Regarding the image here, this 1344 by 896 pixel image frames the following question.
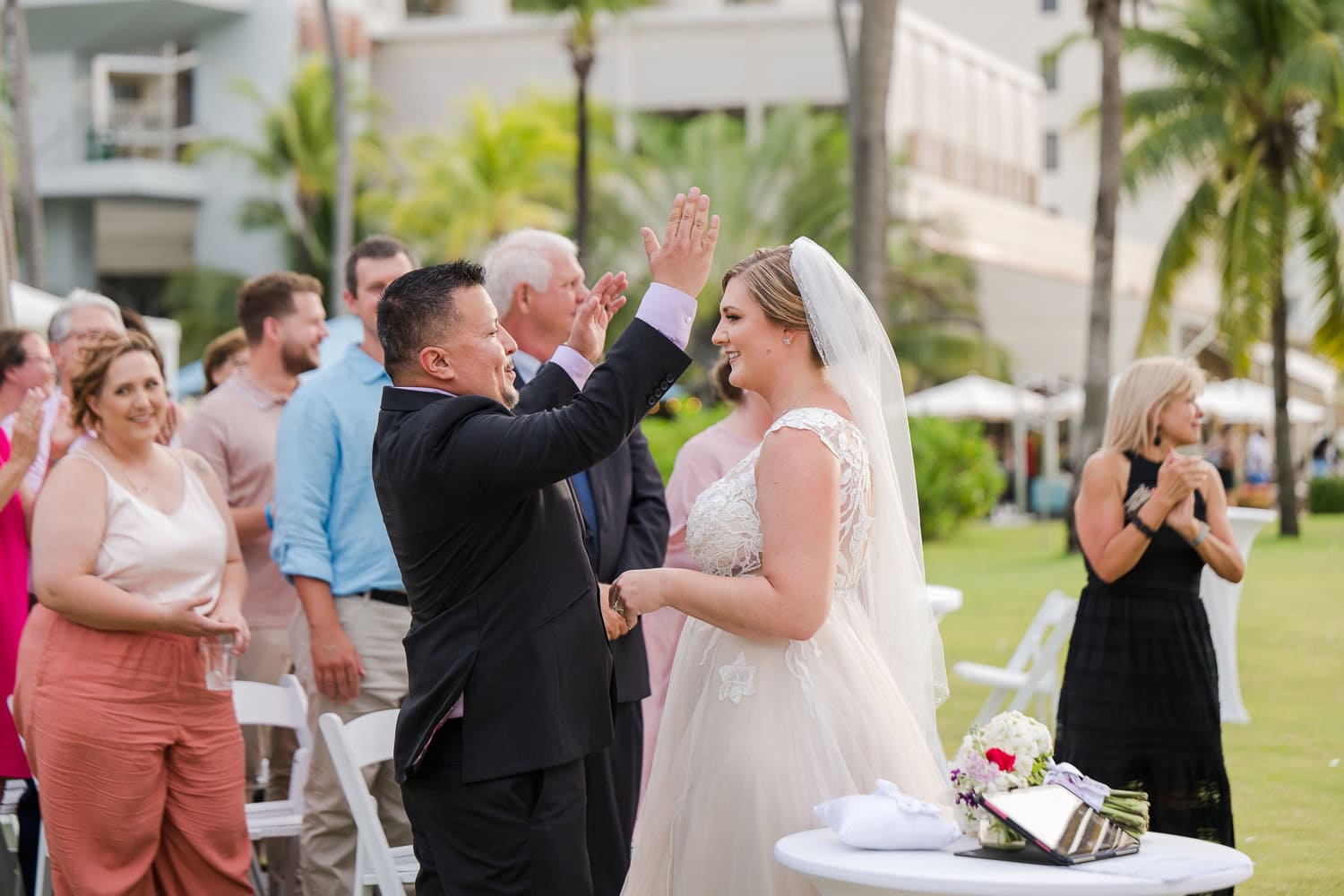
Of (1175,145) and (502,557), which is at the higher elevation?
(1175,145)

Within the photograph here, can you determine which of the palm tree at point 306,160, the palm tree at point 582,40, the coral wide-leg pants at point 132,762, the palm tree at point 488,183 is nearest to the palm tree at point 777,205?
the palm tree at point 488,183

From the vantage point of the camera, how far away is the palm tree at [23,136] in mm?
23562

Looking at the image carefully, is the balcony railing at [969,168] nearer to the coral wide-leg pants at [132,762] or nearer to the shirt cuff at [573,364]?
the coral wide-leg pants at [132,762]

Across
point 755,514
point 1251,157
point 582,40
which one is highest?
point 582,40

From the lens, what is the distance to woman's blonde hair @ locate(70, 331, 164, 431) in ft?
17.3

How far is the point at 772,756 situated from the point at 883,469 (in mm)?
751

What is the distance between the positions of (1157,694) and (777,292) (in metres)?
2.86

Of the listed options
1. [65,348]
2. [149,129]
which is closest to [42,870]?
[65,348]

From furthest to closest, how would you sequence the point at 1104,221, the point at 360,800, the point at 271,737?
the point at 1104,221 < the point at 271,737 < the point at 360,800

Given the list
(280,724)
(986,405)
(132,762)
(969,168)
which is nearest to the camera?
(132,762)

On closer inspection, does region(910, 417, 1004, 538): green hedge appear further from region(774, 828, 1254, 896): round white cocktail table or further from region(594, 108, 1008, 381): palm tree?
region(774, 828, 1254, 896): round white cocktail table

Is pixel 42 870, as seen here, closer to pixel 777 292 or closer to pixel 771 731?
pixel 771 731

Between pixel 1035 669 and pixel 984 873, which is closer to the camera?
pixel 984 873

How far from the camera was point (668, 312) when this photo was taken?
11.7 feet
